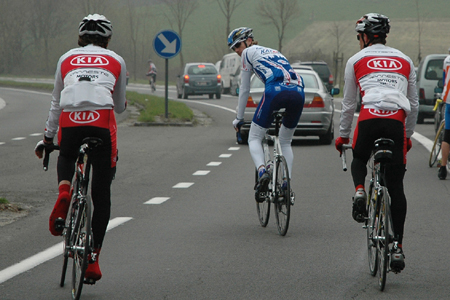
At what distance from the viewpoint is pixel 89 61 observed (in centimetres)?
550

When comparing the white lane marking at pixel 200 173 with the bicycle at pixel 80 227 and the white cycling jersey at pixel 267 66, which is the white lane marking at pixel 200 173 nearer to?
the white cycling jersey at pixel 267 66

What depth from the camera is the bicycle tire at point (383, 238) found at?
17.7 feet

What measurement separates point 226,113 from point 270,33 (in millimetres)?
101578

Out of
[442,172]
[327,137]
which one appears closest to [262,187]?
[442,172]

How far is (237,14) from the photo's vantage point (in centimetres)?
13462

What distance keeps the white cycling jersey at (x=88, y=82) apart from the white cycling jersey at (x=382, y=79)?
5.07ft

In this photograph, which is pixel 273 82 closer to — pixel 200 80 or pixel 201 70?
pixel 200 80

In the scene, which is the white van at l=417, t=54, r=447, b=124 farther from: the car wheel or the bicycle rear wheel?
the bicycle rear wheel

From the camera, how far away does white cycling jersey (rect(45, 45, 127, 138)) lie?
5402mm

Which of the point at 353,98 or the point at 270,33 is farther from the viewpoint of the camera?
the point at 270,33

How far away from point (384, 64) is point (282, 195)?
2155 mm

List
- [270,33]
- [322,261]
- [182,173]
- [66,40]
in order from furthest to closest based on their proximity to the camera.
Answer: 1. [270,33]
2. [66,40]
3. [182,173]
4. [322,261]

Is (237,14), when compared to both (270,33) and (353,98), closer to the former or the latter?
(270,33)

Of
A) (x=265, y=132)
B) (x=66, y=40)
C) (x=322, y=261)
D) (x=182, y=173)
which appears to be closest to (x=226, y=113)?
(x=182, y=173)
